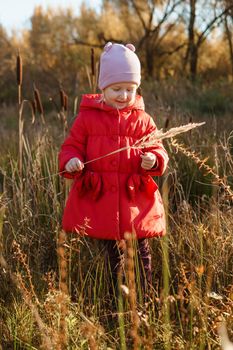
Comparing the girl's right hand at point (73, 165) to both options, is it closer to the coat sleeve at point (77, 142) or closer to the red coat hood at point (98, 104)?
the coat sleeve at point (77, 142)

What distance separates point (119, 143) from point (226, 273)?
75 centimetres

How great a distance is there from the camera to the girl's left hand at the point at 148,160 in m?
2.44

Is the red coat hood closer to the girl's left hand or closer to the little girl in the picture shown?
the little girl

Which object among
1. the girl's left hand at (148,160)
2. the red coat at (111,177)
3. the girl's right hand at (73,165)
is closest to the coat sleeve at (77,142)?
the red coat at (111,177)

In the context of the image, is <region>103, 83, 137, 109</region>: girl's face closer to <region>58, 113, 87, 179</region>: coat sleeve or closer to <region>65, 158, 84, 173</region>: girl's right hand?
<region>58, 113, 87, 179</region>: coat sleeve

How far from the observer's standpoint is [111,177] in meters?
2.53

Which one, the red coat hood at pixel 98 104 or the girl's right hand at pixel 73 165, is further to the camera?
the red coat hood at pixel 98 104

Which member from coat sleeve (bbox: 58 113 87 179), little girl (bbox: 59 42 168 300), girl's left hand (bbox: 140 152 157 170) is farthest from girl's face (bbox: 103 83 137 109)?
girl's left hand (bbox: 140 152 157 170)

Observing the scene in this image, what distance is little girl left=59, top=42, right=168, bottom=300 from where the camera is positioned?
252 centimetres

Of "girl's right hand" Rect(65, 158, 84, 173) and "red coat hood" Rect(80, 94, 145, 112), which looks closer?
"girl's right hand" Rect(65, 158, 84, 173)

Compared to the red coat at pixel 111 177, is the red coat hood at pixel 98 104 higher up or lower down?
higher up

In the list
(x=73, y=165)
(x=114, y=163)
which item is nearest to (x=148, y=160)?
(x=114, y=163)

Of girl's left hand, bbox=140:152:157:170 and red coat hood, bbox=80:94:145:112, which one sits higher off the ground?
red coat hood, bbox=80:94:145:112

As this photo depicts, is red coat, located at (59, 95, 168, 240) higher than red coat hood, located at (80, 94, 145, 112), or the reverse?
red coat hood, located at (80, 94, 145, 112)
